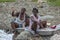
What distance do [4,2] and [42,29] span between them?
5323 millimetres

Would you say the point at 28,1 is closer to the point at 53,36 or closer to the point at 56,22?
the point at 56,22

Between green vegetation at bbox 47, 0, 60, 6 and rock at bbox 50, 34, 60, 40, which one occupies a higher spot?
rock at bbox 50, 34, 60, 40

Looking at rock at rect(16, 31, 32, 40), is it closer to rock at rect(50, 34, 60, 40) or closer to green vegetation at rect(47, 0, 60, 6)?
rock at rect(50, 34, 60, 40)

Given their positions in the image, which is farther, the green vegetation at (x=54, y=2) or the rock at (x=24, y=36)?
the green vegetation at (x=54, y=2)

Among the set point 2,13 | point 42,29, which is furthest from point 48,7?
point 42,29

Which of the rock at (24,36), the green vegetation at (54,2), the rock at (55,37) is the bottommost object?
the green vegetation at (54,2)

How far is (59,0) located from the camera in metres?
14.0

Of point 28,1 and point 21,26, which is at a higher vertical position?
point 21,26

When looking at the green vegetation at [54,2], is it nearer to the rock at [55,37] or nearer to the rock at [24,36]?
the rock at [55,37]

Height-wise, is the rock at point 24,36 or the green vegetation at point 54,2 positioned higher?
the rock at point 24,36

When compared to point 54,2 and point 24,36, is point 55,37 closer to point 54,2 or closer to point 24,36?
point 24,36

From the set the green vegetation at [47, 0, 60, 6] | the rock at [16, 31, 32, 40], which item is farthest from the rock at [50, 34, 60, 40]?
the green vegetation at [47, 0, 60, 6]

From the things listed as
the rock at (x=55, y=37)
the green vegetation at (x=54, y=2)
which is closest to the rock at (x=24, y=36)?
the rock at (x=55, y=37)

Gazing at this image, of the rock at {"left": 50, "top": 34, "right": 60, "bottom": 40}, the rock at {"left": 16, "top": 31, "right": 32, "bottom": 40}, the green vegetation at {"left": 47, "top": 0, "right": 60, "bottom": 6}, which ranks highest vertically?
the rock at {"left": 16, "top": 31, "right": 32, "bottom": 40}
